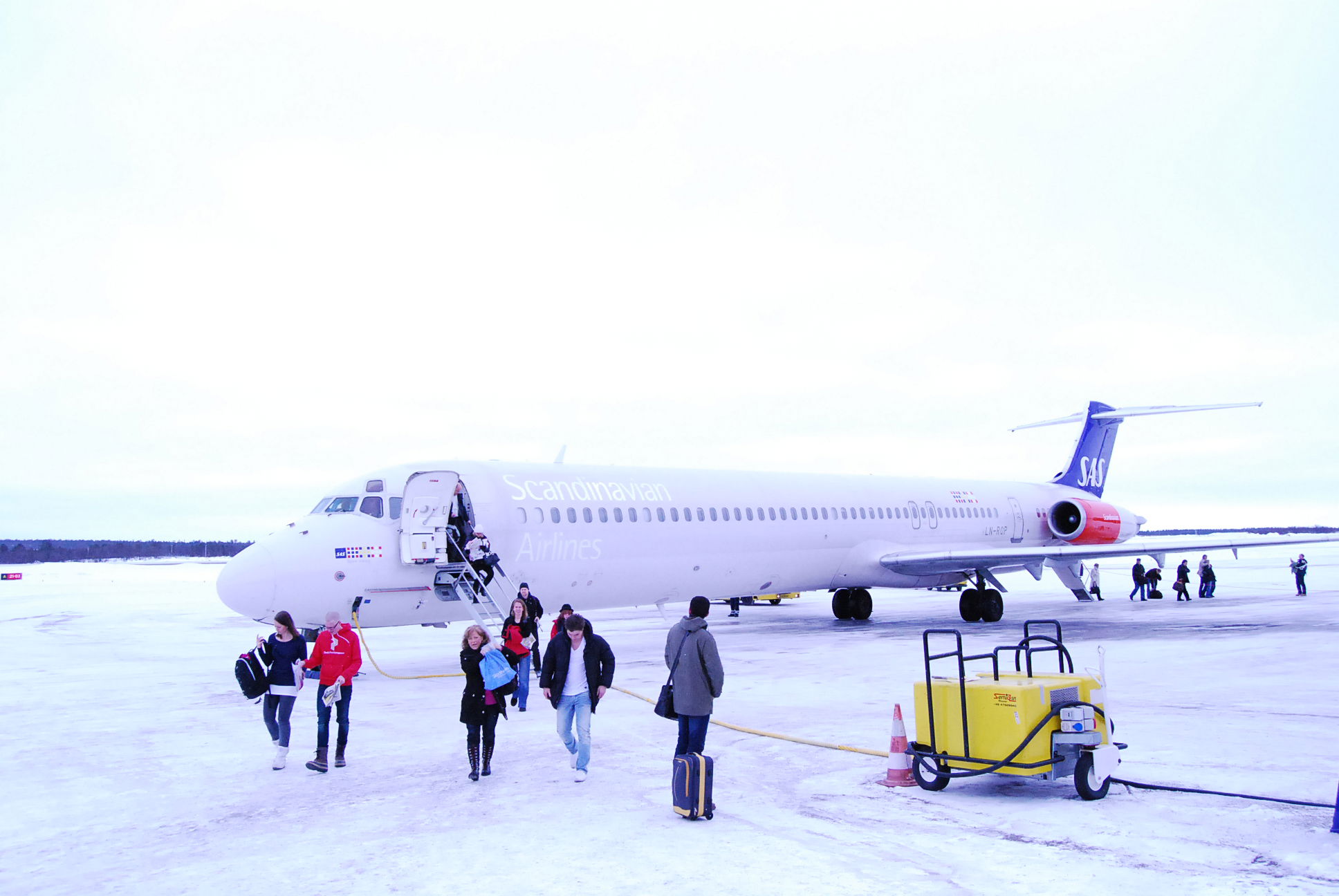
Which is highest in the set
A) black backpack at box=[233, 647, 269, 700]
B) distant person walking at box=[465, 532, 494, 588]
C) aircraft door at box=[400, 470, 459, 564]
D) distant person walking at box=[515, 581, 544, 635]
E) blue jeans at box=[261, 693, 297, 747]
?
aircraft door at box=[400, 470, 459, 564]

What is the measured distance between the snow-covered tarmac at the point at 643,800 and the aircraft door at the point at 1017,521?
43.6ft

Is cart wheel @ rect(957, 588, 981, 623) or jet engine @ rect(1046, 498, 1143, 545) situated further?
jet engine @ rect(1046, 498, 1143, 545)

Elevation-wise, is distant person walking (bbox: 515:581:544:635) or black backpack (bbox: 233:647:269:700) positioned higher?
distant person walking (bbox: 515:581:544:635)

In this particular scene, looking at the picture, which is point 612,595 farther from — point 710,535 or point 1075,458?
point 1075,458

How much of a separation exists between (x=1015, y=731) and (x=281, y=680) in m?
5.93

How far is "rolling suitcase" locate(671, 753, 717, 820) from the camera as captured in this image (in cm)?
684

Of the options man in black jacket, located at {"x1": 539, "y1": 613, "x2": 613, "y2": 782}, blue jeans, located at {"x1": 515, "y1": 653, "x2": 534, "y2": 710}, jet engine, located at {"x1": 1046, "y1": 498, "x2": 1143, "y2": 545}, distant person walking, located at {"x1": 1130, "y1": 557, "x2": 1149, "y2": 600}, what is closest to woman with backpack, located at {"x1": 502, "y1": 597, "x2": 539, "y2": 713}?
blue jeans, located at {"x1": 515, "y1": 653, "x2": 534, "y2": 710}

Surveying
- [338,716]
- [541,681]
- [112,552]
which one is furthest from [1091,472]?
[112,552]

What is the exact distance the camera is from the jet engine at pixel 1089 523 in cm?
2973

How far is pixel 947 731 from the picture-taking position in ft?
24.7

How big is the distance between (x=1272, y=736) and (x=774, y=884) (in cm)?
601

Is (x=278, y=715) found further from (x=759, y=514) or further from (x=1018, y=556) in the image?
(x=1018, y=556)

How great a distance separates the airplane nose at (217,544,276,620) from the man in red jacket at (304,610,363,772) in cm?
593

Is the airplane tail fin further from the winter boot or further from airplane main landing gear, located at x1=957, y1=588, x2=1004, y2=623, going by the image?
the winter boot
